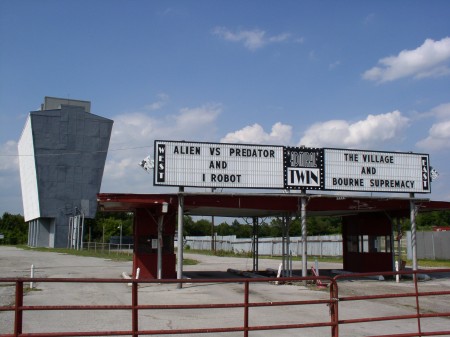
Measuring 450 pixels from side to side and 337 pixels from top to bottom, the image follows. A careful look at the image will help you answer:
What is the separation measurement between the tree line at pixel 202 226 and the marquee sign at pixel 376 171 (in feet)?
126

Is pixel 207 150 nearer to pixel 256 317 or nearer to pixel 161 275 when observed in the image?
pixel 161 275

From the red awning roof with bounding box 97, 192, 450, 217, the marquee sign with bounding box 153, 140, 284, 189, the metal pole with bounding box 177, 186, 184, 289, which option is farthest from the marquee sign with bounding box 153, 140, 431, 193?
the metal pole with bounding box 177, 186, 184, 289

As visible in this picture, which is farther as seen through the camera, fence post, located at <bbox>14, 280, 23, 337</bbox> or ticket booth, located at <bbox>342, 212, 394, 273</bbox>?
ticket booth, located at <bbox>342, 212, 394, 273</bbox>

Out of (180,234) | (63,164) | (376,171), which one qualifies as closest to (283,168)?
(376,171)

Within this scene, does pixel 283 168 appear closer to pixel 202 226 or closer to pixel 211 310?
pixel 211 310

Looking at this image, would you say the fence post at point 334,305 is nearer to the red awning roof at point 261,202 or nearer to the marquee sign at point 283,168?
the red awning roof at point 261,202

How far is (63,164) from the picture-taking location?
80.6 meters

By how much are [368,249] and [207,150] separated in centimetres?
1170

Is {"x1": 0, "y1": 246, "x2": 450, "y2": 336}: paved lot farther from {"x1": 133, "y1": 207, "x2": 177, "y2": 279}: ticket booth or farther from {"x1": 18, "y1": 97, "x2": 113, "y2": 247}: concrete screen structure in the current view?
{"x1": 18, "y1": 97, "x2": 113, "y2": 247}: concrete screen structure

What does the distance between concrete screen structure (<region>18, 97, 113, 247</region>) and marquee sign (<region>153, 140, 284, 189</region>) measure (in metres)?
59.1

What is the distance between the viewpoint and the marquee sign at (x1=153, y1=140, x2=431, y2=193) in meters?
22.3

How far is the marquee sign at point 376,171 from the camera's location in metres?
23.9

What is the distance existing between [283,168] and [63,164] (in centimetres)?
6365

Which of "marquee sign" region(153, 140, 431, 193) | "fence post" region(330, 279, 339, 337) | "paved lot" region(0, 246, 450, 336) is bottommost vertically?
"paved lot" region(0, 246, 450, 336)
